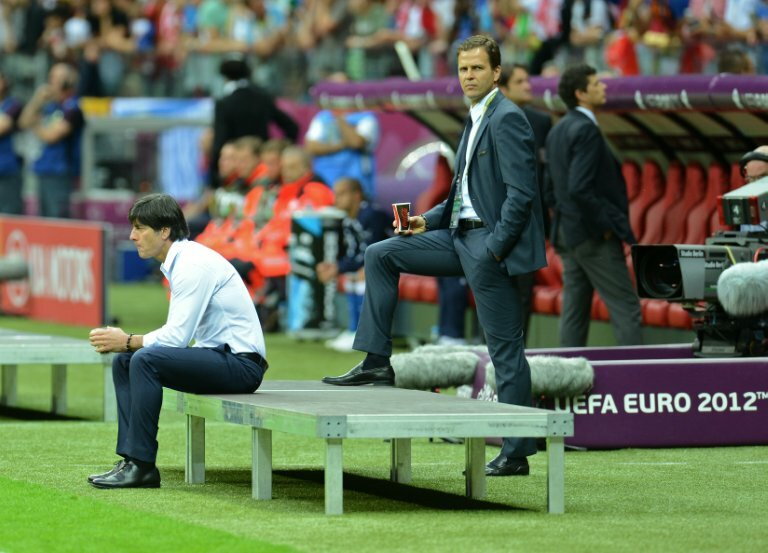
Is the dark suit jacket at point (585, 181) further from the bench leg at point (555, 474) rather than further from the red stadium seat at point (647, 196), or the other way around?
the bench leg at point (555, 474)

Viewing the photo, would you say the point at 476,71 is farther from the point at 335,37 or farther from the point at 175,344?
the point at 335,37

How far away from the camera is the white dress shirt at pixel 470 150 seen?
890 cm

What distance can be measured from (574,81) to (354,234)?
492cm

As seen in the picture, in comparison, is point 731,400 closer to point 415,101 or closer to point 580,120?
point 580,120

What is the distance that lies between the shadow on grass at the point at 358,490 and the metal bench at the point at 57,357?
2.23m

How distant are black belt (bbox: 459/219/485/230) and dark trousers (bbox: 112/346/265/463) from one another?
1189 mm

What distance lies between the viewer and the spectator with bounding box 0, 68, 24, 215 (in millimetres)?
21406

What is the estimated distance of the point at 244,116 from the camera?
19188 millimetres

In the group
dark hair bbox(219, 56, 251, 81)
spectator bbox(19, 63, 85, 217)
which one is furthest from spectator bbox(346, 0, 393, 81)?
spectator bbox(19, 63, 85, 217)

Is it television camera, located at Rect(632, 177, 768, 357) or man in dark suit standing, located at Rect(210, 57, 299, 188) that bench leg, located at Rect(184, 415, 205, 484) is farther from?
man in dark suit standing, located at Rect(210, 57, 299, 188)

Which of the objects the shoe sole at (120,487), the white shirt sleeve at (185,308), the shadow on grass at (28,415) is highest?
the white shirt sleeve at (185,308)

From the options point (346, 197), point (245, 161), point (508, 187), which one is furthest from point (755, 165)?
point (245, 161)

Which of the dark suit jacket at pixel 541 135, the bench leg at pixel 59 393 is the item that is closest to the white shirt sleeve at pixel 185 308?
the bench leg at pixel 59 393

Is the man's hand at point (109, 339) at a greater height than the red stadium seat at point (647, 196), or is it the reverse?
the red stadium seat at point (647, 196)
